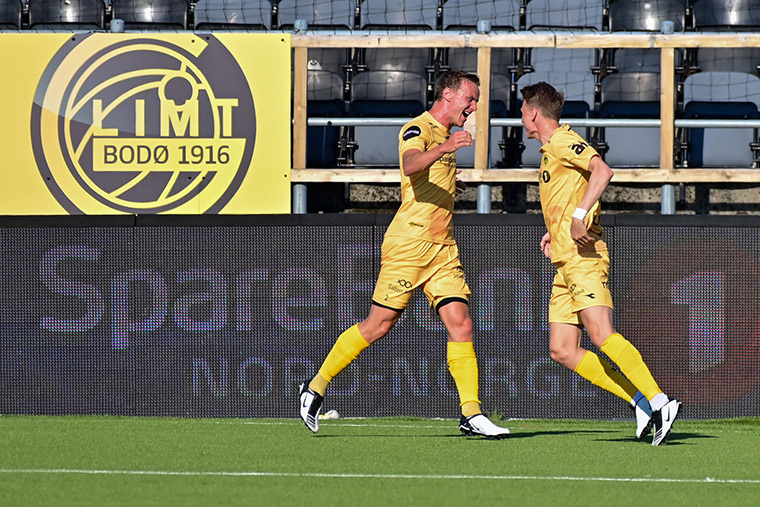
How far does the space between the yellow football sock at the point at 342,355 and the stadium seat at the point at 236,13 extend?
5.86 metres

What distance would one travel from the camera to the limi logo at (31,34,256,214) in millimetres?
8758

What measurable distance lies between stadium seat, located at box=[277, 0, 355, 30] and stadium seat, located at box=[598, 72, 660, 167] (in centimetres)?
259

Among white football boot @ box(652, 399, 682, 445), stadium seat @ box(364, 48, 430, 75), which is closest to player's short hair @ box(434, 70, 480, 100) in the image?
white football boot @ box(652, 399, 682, 445)

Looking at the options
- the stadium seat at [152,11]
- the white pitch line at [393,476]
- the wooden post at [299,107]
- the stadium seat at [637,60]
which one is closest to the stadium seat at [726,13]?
the stadium seat at [637,60]

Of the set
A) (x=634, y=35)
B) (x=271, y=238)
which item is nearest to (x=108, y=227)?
(x=271, y=238)

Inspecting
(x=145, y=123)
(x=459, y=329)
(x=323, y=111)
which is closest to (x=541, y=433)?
(x=459, y=329)

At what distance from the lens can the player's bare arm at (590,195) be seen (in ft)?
18.4

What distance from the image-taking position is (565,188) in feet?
19.5

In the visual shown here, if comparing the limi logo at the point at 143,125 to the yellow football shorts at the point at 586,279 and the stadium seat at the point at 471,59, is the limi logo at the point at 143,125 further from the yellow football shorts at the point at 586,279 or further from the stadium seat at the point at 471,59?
the yellow football shorts at the point at 586,279

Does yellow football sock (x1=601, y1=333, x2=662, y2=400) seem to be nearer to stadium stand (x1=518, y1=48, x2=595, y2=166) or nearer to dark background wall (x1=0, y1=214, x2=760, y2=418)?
dark background wall (x1=0, y1=214, x2=760, y2=418)

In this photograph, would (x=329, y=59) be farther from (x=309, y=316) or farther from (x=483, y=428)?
(x=483, y=428)

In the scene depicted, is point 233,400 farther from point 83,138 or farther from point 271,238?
point 83,138

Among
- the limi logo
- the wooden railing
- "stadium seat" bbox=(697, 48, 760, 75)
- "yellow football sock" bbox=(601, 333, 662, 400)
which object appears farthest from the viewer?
"stadium seat" bbox=(697, 48, 760, 75)

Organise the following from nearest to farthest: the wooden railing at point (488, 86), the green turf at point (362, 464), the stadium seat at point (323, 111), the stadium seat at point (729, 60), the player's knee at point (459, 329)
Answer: the green turf at point (362, 464)
the player's knee at point (459, 329)
the wooden railing at point (488, 86)
the stadium seat at point (323, 111)
the stadium seat at point (729, 60)
